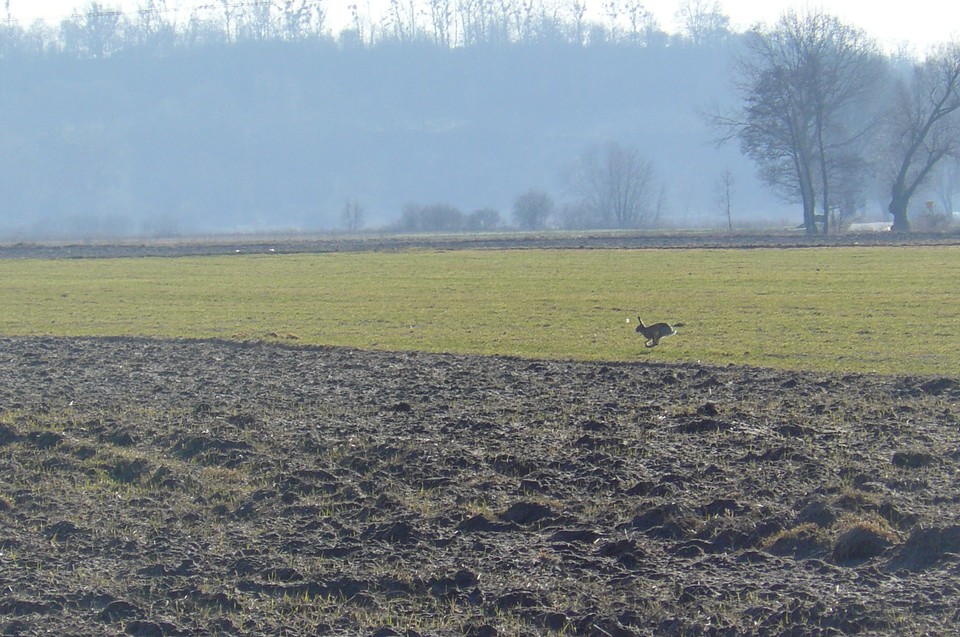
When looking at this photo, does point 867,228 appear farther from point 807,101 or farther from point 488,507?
point 488,507

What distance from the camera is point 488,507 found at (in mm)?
9242

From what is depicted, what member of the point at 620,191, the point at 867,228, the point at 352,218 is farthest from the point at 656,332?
the point at 352,218

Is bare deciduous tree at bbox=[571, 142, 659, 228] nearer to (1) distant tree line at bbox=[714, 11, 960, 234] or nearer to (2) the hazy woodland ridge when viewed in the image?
(2) the hazy woodland ridge

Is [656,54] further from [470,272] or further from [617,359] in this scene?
[617,359]

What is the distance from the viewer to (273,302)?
26.3m

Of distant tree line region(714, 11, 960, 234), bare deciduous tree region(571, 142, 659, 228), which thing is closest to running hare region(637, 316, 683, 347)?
distant tree line region(714, 11, 960, 234)

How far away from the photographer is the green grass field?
17.3m

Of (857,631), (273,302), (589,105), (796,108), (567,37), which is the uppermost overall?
(567,37)

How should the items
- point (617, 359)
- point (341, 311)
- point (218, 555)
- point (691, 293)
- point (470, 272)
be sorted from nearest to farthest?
point (218, 555) → point (617, 359) → point (341, 311) → point (691, 293) → point (470, 272)

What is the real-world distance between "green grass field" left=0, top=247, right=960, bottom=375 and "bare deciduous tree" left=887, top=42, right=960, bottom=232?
86.5 ft

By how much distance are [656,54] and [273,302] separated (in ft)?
459

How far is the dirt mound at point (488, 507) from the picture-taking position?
7.22 metres

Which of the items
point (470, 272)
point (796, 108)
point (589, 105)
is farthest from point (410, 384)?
point (589, 105)

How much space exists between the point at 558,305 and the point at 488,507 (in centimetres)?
1500
